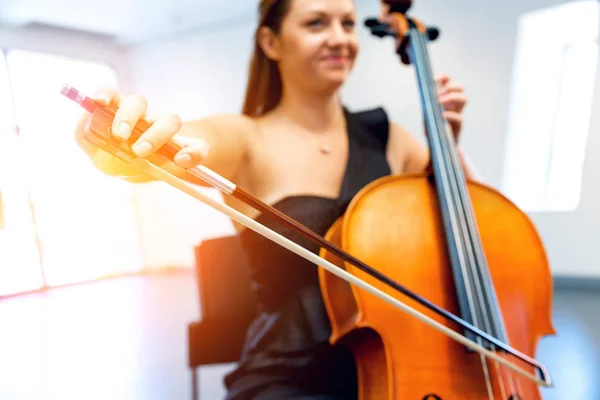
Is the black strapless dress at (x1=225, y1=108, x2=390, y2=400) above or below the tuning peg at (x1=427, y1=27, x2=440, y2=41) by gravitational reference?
below

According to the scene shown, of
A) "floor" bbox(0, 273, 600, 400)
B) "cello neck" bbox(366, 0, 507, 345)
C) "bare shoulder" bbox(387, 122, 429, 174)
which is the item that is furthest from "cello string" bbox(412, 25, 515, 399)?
"floor" bbox(0, 273, 600, 400)

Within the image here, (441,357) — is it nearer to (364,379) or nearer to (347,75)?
(364,379)

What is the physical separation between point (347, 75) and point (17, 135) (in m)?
0.45

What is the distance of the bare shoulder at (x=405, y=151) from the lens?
0.71 meters

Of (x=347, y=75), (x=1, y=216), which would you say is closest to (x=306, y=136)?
(x=347, y=75)

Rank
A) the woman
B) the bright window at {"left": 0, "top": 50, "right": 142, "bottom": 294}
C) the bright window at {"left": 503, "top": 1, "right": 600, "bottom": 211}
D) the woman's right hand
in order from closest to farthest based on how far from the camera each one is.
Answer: the woman's right hand
the bright window at {"left": 0, "top": 50, "right": 142, "bottom": 294}
the woman
the bright window at {"left": 503, "top": 1, "right": 600, "bottom": 211}

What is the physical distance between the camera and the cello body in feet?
1.67

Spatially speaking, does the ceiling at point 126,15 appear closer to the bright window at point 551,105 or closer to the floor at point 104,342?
the floor at point 104,342

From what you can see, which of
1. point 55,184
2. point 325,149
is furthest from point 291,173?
point 55,184

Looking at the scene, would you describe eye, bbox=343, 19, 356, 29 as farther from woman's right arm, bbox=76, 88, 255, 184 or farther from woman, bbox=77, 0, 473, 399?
woman's right arm, bbox=76, 88, 255, 184

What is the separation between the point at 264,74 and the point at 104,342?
40 centimetres

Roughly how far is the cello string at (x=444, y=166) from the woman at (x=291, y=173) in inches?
3.9

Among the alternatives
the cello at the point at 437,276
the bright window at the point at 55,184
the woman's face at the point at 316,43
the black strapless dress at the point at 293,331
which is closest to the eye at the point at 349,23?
the woman's face at the point at 316,43

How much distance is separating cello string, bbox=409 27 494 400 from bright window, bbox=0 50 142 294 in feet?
1.33
